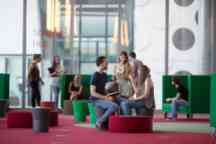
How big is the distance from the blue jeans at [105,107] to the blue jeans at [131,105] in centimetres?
66

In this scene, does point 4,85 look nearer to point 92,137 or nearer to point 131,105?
point 131,105

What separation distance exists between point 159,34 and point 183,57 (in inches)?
38.2

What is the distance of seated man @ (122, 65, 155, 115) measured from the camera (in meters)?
11.4

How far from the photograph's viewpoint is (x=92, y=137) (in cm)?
940

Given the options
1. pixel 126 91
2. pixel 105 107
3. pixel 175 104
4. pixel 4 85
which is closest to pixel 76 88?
pixel 4 85

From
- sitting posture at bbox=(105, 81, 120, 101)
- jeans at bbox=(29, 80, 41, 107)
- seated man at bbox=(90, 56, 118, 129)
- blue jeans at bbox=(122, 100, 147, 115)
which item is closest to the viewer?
seated man at bbox=(90, 56, 118, 129)

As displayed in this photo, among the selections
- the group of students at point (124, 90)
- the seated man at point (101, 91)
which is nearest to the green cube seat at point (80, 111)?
the group of students at point (124, 90)

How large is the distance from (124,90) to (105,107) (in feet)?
4.30

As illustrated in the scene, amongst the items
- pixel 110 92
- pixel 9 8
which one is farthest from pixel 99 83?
pixel 9 8

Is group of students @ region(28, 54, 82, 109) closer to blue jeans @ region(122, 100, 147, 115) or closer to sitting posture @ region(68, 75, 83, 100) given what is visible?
sitting posture @ region(68, 75, 83, 100)

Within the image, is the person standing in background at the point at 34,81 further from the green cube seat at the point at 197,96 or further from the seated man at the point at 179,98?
the seated man at the point at 179,98

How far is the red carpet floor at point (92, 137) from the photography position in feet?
28.2

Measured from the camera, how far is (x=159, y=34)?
18406 mm

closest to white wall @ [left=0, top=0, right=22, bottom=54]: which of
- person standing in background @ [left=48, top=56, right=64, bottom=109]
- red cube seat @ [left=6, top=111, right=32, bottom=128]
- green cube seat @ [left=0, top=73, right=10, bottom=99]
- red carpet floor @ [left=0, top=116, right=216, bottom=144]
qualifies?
person standing in background @ [left=48, top=56, right=64, bottom=109]
